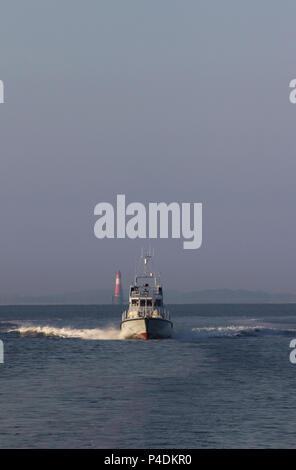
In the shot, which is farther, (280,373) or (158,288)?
(158,288)

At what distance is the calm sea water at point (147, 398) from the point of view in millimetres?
36625

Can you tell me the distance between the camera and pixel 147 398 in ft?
159

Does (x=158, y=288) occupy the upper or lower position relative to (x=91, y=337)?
upper

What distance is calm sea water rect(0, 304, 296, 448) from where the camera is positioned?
3662 cm

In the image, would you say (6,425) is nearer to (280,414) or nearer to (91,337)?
(280,414)

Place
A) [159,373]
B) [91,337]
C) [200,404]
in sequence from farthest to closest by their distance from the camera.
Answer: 1. [91,337]
2. [159,373]
3. [200,404]

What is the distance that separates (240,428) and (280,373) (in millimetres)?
26670

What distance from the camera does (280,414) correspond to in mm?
42625

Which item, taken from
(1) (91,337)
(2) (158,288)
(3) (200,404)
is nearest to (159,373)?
(3) (200,404)

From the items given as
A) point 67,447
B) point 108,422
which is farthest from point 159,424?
point 67,447

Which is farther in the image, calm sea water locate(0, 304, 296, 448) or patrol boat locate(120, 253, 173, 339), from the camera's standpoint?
patrol boat locate(120, 253, 173, 339)

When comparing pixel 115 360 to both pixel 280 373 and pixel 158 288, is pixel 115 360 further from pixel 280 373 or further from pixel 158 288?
pixel 158 288

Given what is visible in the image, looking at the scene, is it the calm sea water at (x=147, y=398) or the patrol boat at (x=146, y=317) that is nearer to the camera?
the calm sea water at (x=147, y=398)
